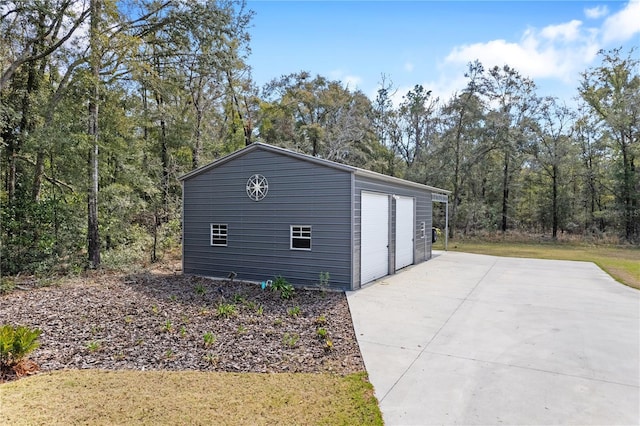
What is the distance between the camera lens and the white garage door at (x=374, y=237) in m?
8.71

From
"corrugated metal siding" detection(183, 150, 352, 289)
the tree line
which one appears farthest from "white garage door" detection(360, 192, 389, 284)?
the tree line

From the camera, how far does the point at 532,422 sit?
3066mm

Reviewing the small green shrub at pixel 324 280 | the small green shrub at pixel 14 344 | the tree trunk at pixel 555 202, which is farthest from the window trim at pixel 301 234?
the tree trunk at pixel 555 202

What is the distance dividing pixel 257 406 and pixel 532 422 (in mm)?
→ 2368

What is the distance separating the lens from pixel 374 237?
930 cm

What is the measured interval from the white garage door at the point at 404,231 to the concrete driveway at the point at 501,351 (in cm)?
226

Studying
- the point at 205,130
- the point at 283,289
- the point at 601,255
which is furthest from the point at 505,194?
the point at 283,289

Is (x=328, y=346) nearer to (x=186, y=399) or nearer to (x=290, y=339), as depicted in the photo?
(x=290, y=339)

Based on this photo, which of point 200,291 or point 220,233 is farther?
point 220,233

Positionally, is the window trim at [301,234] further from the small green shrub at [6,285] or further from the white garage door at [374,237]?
the small green shrub at [6,285]

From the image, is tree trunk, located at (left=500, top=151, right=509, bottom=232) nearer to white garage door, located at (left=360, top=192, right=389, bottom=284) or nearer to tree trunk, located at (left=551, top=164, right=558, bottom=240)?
tree trunk, located at (left=551, top=164, right=558, bottom=240)

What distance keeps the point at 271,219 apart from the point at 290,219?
0.57 metres

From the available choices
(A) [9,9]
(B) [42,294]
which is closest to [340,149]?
(A) [9,9]

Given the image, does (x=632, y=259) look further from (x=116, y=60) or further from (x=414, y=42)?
(x=116, y=60)
